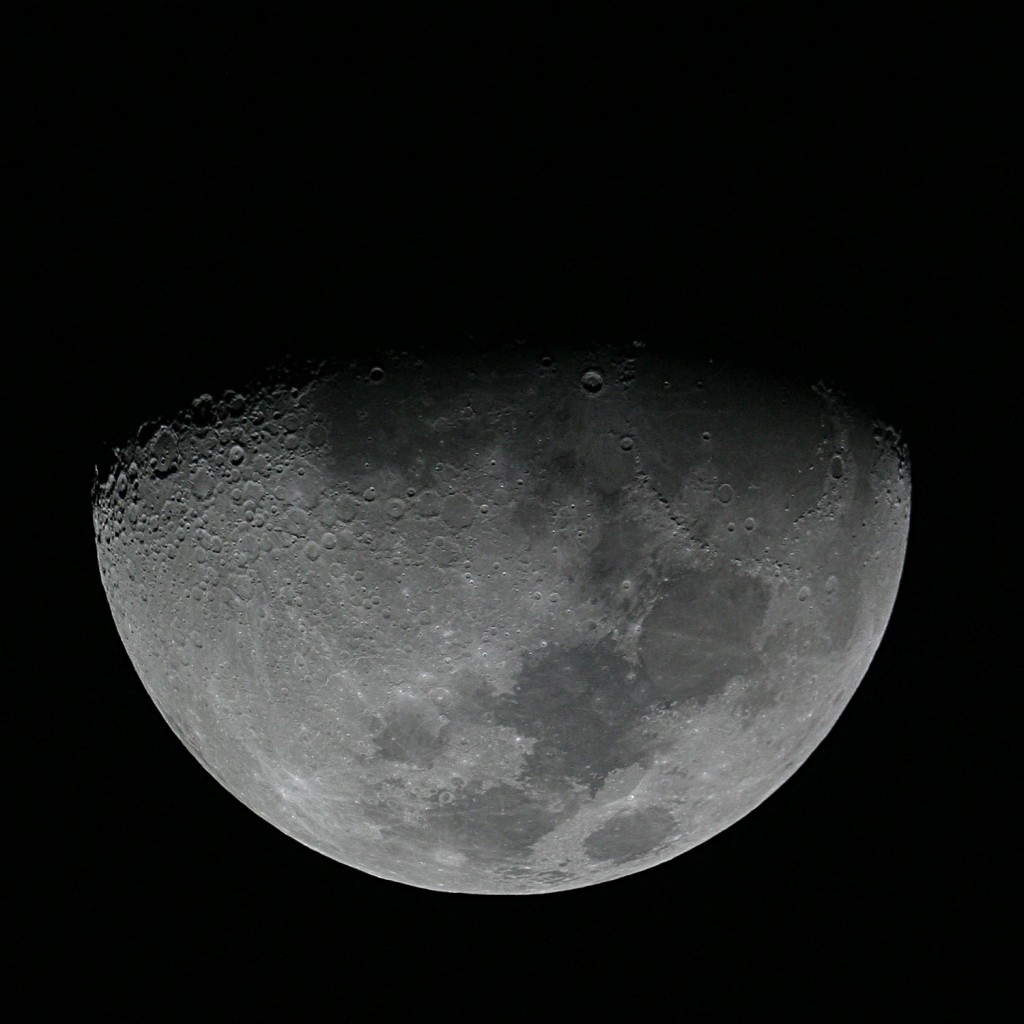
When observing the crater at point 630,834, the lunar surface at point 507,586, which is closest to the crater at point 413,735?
the lunar surface at point 507,586

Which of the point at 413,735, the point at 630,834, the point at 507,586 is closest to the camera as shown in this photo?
the point at 507,586

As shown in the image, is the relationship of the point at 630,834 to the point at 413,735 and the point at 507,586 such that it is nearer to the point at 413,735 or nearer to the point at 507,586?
the point at 413,735

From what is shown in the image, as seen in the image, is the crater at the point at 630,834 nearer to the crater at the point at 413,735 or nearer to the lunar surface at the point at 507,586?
the lunar surface at the point at 507,586

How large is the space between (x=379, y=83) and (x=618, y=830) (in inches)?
73.6

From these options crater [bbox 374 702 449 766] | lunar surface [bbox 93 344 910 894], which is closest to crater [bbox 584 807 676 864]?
lunar surface [bbox 93 344 910 894]

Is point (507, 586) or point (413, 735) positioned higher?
point (507, 586)

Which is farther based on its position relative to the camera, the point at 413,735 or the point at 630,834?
the point at 630,834

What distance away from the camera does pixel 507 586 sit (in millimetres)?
2746

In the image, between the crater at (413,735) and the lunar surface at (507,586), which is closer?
the lunar surface at (507,586)

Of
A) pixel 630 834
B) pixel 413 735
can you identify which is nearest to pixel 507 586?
pixel 413 735

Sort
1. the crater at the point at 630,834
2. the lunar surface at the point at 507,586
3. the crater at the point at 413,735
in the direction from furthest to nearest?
the crater at the point at 630,834 → the crater at the point at 413,735 → the lunar surface at the point at 507,586

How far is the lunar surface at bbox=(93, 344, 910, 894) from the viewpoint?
269 centimetres

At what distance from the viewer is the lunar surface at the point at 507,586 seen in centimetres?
269

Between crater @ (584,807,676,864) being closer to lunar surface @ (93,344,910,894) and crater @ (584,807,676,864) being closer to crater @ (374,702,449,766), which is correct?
lunar surface @ (93,344,910,894)
